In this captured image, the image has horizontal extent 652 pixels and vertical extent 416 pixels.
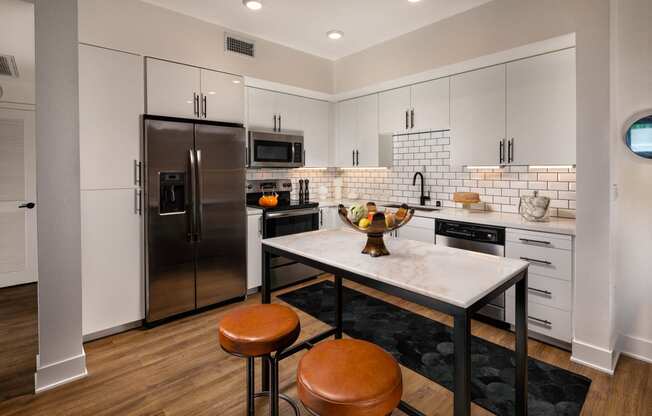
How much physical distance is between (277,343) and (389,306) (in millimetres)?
2144

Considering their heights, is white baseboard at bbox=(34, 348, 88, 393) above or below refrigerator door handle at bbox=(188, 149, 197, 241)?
below

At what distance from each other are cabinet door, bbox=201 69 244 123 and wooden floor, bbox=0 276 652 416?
209 centimetres

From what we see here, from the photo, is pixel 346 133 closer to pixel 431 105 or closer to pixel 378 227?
pixel 431 105

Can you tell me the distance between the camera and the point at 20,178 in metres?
4.25

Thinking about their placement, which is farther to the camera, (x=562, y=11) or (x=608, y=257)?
(x=562, y=11)

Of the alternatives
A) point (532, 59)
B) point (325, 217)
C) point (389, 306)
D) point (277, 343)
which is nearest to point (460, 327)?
point (277, 343)

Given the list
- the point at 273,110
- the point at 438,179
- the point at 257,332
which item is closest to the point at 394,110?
the point at 438,179

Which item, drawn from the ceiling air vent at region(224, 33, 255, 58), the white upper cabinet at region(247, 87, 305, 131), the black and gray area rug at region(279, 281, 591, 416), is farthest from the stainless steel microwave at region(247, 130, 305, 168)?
the black and gray area rug at region(279, 281, 591, 416)

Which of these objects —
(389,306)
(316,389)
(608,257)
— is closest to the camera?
(316,389)

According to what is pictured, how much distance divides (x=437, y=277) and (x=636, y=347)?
7.14ft

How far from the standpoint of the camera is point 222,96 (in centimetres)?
344

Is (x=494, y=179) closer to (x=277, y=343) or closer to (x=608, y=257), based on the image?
(x=608, y=257)

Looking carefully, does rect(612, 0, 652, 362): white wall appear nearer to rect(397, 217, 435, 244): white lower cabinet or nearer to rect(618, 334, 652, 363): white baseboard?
rect(618, 334, 652, 363): white baseboard

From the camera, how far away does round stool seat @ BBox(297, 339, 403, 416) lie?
1120mm
